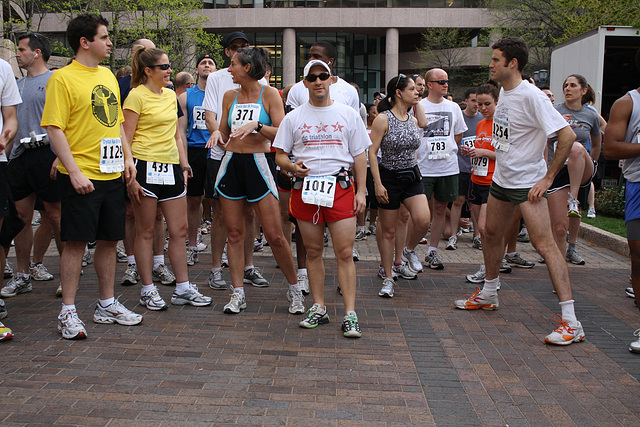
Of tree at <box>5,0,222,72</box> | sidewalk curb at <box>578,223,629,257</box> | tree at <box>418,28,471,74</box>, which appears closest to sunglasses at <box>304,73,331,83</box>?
sidewalk curb at <box>578,223,629,257</box>

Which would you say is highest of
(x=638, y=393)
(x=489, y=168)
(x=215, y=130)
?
(x=215, y=130)

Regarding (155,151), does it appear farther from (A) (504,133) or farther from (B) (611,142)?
(B) (611,142)

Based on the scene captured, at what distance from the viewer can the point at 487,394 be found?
3928mm

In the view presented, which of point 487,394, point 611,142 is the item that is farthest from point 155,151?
point 611,142

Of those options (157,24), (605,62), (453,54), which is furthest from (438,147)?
(453,54)

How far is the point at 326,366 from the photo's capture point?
14.2ft

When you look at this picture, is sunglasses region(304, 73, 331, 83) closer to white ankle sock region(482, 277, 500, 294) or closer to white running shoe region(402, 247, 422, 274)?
white ankle sock region(482, 277, 500, 294)

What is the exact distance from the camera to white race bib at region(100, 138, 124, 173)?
4914 mm

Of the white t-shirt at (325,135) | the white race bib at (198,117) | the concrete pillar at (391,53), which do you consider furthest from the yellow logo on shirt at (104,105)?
the concrete pillar at (391,53)

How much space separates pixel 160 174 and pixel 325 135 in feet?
5.23

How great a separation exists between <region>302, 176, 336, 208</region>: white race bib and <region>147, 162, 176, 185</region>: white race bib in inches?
52.9

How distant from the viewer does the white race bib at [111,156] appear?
4914mm

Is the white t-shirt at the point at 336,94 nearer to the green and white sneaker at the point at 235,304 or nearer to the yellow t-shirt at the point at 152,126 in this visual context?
the yellow t-shirt at the point at 152,126

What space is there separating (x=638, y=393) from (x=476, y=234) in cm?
520
